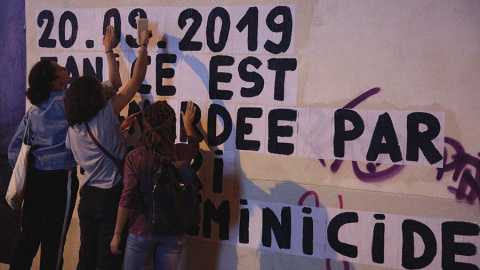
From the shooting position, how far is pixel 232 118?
3674 millimetres

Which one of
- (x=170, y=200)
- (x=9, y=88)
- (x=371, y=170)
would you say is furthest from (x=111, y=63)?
(x=371, y=170)

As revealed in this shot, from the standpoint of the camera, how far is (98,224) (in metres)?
3.18

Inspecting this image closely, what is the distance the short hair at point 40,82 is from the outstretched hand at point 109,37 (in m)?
0.54

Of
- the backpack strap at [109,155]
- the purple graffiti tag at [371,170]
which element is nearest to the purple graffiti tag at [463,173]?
the purple graffiti tag at [371,170]

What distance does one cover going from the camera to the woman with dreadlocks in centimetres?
280

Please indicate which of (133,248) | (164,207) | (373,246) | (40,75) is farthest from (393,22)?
(40,75)

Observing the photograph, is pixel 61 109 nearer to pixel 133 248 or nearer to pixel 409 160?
pixel 133 248

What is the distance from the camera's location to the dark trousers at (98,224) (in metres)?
3.09

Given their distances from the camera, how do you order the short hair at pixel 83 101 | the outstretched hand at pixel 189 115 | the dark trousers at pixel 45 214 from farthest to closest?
the outstretched hand at pixel 189 115 < the dark trousers at pixel 45 214 < the short hair at pixel 83 101

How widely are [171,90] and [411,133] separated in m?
2.13

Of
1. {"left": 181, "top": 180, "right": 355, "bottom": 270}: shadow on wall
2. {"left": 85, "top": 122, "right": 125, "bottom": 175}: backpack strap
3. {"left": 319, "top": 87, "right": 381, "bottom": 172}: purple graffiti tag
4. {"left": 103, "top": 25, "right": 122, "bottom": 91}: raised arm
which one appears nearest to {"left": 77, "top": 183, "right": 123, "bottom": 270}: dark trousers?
{"left": 85, "top": 122, "right": 125, "bottom": 175}: backpack strap

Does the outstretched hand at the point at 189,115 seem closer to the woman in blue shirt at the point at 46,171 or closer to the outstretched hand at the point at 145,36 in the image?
the outstretched hand at the point at 145,36

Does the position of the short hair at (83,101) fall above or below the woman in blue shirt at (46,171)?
above

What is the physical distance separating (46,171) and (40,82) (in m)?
0.74
